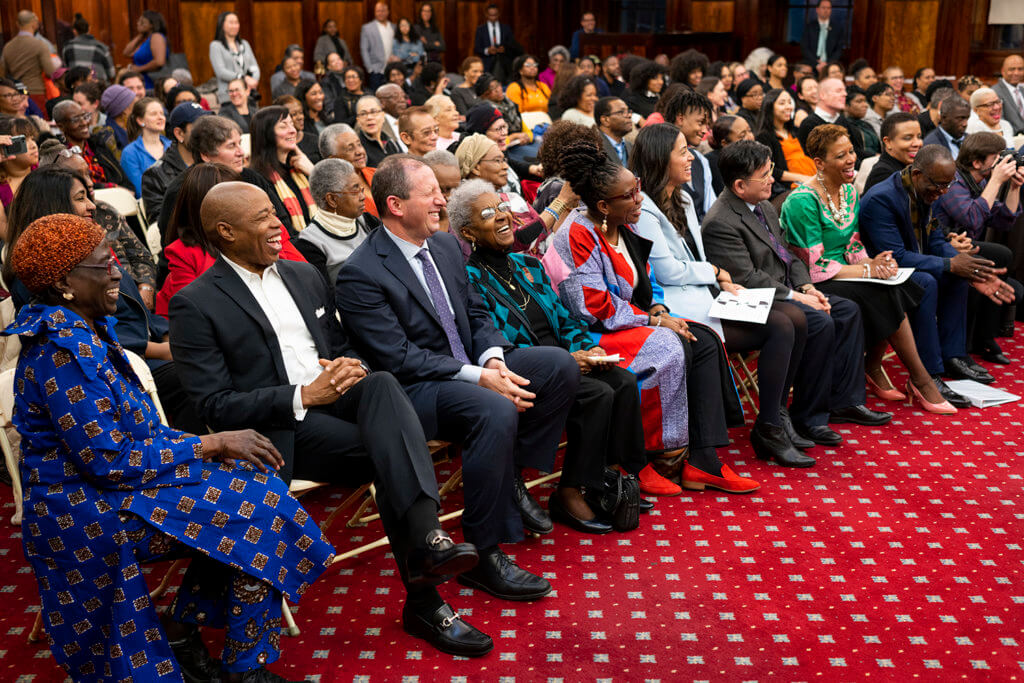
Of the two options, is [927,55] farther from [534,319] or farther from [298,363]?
[298,363]

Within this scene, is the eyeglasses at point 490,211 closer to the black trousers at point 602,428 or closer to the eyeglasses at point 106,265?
the black trousers at point 602,428

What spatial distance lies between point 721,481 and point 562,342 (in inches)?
34.6

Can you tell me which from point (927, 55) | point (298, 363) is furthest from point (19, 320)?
point (927, 55)

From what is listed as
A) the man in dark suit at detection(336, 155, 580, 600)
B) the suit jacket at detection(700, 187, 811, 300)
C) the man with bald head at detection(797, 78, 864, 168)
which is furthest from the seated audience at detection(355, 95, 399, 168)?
the man with bald head at detection(797, 78, 864, 168)

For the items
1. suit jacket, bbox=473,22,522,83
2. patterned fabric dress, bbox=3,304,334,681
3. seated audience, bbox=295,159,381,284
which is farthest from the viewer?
suit jacket, bbox=473,22,522,83

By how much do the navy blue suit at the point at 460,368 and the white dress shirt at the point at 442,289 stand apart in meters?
0.02

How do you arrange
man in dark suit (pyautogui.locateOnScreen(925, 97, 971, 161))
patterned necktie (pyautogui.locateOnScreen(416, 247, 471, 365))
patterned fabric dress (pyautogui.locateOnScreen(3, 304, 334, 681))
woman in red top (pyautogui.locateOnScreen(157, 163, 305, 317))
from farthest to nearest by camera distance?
man in dark suit (pyautogui.locateOnScreen(925, 97, 971, 161)) → woman in red top (pyautogui.locateOnScreen(157, 163, 305, 317)) → patterned necktie (pyautogui.locateOnScreen(416, 247, 471, 365)) → patterned fabric dress (pyautogui.locateOnScreen(3, 304, 334, 681))

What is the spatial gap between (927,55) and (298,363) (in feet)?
43.8

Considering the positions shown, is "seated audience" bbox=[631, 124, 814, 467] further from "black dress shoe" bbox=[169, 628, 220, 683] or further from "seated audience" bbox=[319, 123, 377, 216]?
"black dress shoe" bbox=[169, 628, 220, 683]

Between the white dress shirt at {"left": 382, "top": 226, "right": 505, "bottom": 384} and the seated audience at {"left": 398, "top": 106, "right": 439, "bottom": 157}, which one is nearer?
the white dress shirt at {"left": 382, "top": 226, "right": 505, "bottom": 384}

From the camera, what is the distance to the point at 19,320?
105 inches

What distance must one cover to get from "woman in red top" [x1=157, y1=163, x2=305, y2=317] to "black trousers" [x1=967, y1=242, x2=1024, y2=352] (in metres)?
4.11

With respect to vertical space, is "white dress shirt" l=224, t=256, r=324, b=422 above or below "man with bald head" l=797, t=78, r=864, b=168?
below

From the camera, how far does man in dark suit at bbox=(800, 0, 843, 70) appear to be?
46.9 feet
